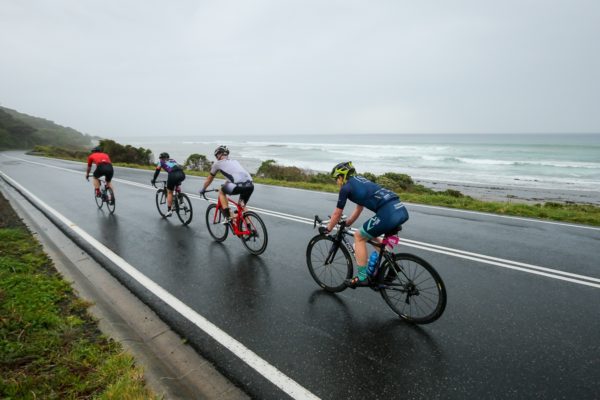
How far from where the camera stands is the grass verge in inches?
95.9

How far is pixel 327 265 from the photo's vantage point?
4.51 metres

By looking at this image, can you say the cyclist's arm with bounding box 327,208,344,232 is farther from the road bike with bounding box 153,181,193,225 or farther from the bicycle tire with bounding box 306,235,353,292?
the road bike with bounding box 153,181,193,225

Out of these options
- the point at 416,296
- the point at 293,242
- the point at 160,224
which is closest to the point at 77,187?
the point at 160,224

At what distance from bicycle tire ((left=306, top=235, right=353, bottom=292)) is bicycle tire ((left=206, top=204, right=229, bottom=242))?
8.31ft

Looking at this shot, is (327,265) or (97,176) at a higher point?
(97,176)

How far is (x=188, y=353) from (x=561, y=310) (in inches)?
176

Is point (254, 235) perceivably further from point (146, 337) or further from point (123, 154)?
point (123, 154)

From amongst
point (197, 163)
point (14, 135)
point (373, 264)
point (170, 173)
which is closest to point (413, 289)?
point (373, 264)

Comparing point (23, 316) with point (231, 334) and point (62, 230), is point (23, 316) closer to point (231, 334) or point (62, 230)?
point (231, 334)

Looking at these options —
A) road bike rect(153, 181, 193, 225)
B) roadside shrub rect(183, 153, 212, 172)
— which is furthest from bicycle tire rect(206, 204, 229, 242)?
roadside shrub rect(183, 153, 212, 172)

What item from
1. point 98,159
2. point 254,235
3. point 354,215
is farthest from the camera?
point 98,159

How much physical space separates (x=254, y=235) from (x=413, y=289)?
3236 mm

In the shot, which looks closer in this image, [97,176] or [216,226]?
[216,226]

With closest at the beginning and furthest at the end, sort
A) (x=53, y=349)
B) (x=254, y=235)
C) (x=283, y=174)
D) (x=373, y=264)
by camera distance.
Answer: (x=53, y=349) < (x=373, y=264) < (x=254, y=235) < (x=283, y=174)
